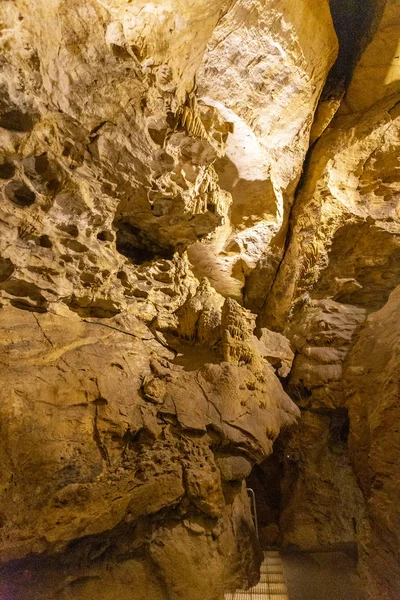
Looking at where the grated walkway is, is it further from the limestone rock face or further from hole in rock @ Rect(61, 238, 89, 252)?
hole in rock @ Rect(61, 238, 89, 252)

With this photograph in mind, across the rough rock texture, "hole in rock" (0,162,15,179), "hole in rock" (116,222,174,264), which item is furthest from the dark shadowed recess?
"hole in rock" (0,162,15,179)

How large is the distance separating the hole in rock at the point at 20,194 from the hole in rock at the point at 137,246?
1504 millimetres

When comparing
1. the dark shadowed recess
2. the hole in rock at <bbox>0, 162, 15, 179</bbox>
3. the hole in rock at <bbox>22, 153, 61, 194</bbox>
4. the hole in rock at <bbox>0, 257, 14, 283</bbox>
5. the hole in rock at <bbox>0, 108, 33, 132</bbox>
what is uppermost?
the dark shadowed recess

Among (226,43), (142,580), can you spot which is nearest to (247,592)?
(142,580)

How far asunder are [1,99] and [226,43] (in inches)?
137

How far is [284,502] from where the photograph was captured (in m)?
6.77

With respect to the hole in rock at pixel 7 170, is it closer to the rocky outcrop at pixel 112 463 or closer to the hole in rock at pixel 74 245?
the hole in rock at pixel 74 245

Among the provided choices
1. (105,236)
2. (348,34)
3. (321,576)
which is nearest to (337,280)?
(105,236)

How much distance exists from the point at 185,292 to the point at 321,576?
16.1ft

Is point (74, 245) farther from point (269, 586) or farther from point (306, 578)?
point (306, 578)

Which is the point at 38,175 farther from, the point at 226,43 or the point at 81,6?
the point at 226,43

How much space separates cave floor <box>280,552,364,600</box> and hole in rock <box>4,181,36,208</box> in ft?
19.5

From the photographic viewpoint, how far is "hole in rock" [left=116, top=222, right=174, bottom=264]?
480 centimetres

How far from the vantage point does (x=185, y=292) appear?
512cm
